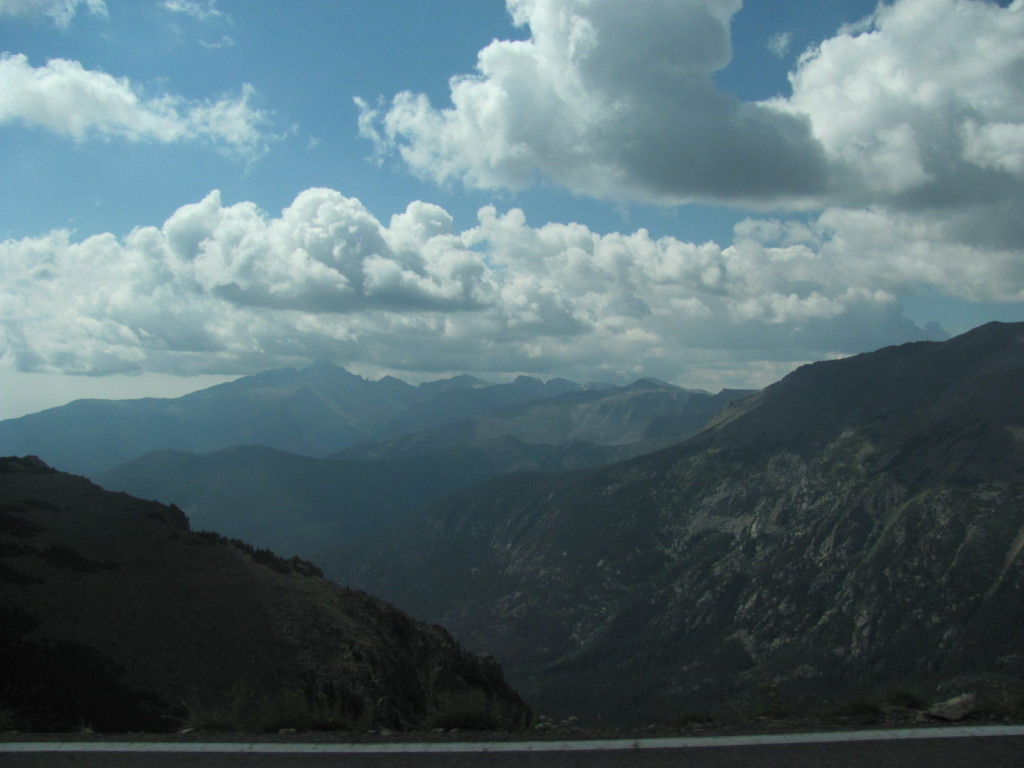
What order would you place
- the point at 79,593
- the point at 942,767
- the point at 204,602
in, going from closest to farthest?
1. the point at 942,767
2. the point at 79,593
3. the point at 204,602

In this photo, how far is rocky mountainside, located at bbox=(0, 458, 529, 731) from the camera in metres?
18.8

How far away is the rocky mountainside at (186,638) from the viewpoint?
18750 mm

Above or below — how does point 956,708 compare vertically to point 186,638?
above

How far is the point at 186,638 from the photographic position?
104ft

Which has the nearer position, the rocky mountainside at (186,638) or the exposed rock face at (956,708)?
the exposed rock face at (956,708)

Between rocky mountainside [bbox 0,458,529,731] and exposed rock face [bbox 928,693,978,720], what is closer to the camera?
exposed rock face [bbox 928,693,978,720]

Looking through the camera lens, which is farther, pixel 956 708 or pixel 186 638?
pixel 186 638

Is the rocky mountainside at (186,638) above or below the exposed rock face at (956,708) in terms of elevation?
below

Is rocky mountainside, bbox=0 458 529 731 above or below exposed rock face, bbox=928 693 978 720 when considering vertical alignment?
below

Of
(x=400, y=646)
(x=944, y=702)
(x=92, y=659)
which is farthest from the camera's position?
(x=400, y=646)

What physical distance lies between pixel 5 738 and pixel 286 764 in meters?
5.10

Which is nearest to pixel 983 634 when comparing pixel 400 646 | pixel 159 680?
pixel 400 646

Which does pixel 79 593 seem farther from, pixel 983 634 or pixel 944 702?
pixel 983 634

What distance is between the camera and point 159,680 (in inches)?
1069
